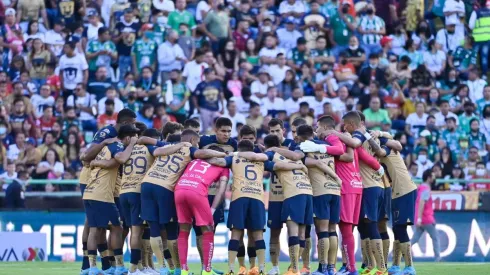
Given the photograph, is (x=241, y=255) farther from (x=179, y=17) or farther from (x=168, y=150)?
(x=179, y=17)

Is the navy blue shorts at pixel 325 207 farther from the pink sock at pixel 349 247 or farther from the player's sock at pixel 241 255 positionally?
the player's sock at pixel 241 255

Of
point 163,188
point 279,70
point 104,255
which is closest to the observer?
point 163,188

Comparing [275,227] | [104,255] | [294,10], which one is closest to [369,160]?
[275,227]

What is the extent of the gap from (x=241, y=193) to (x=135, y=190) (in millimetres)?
1651

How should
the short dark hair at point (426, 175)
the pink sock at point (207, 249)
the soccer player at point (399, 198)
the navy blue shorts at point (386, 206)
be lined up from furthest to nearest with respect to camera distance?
the short dark hair at point (426, 175) → the navy blue shorts at point (386, 206) → the soccer player at point (399, 198) → the pink sock at point (207, 249)

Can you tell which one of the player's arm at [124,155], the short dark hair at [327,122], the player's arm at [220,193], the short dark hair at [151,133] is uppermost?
the short dark hair at [327,122]

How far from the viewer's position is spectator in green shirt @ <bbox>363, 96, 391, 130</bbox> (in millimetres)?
29719

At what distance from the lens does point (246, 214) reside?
18.5 metres

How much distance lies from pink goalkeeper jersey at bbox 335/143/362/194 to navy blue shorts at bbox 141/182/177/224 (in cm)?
265

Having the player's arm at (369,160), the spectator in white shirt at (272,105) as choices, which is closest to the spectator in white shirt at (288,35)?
the spectator in white shirt at (272,105)

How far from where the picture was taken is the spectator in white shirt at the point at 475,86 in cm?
3164

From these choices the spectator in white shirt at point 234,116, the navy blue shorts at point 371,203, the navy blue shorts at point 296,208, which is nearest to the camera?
the navy blue shorts at point 296,208

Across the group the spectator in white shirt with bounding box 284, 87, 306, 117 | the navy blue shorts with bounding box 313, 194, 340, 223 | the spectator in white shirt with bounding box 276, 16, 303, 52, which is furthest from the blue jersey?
the spectator in white shirt with bounding box 276, 16, 303, 52

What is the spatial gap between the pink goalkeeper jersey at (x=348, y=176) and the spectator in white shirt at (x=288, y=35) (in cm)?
1306
